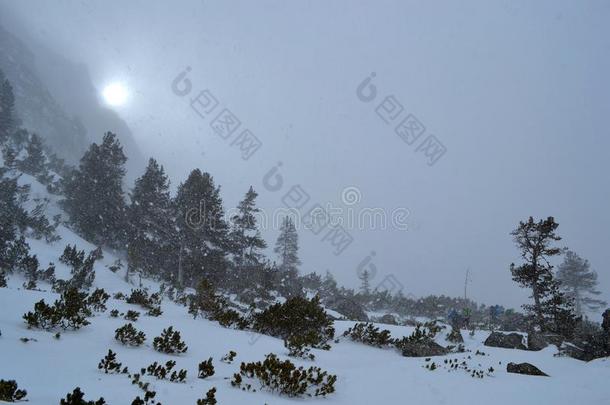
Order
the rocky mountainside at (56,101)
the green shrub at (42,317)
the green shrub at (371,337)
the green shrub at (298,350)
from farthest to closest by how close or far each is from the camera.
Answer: the rocky mountainside at (56,101)
the green shrub at (371,337)
the green shrub at (298,350)
the green shrub at (42,317)

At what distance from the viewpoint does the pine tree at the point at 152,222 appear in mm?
29906

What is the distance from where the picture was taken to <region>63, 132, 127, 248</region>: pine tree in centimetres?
3038

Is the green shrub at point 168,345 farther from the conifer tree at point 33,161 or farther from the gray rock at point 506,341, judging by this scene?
the conifer tree at point 33,161

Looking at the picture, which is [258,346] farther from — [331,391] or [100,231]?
[100,231]

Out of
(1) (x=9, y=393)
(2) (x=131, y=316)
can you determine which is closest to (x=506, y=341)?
(2) (x=131, y=316)

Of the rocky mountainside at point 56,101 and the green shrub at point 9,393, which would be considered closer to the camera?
the green shrub at point 9,393

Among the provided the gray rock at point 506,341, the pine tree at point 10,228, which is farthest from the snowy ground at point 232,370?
the pine tree at point 10,228

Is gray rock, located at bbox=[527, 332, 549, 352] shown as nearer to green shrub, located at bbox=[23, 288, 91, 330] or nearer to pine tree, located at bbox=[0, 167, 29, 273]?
green shrub, located at bbox=[23, 288, 91, 330]

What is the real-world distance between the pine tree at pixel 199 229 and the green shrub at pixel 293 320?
1688 centimetres

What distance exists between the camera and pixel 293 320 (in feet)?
41.1

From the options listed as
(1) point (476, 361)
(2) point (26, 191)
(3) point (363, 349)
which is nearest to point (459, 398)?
(1) point (476, 361)

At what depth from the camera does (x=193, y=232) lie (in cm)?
2850

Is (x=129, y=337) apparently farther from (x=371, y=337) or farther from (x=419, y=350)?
(x=419, y=350)

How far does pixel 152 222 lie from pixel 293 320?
22.7 m
